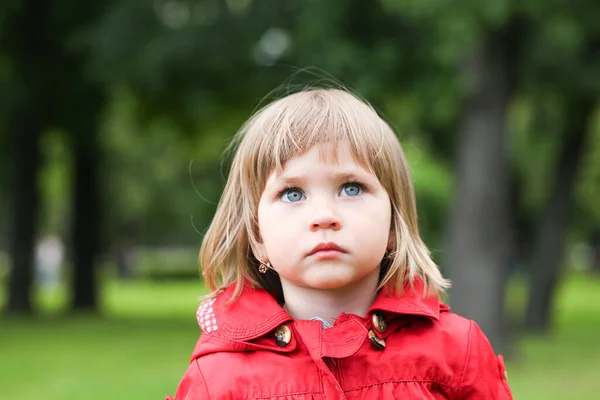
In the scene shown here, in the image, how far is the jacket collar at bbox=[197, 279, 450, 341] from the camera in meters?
2.20

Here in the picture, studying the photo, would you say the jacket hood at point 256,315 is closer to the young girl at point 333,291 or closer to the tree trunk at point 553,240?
the young girl at point 333,291

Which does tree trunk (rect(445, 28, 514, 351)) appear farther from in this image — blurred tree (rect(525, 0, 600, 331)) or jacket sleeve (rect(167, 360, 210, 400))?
jacket sleeve (rect(167, 360, 210, 400))

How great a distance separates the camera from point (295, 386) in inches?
84.6

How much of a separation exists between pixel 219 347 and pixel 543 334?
47.1 feet

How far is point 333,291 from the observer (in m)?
2.26

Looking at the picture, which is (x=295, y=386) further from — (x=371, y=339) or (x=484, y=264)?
(x=484, y=264)

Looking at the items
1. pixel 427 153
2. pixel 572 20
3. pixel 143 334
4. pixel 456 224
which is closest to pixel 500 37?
pixel 572 20

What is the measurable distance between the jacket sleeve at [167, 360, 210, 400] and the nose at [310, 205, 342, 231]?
43 cm

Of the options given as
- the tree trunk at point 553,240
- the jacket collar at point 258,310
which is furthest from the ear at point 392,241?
the tree trunk at point 553,240

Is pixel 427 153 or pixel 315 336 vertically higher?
pixel 427 153

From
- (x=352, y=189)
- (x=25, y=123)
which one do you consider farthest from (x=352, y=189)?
(x=25, y=123)

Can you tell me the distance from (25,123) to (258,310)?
16.6m

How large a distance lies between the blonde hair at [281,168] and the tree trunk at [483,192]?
911 centimetres

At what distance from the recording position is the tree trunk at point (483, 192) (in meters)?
11.4
